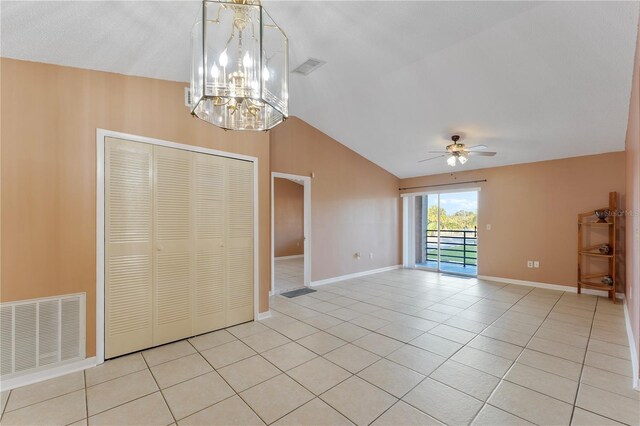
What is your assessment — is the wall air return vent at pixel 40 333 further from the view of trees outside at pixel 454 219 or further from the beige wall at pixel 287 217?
the view of trees outside at pixel 454 219

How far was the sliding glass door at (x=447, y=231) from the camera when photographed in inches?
268

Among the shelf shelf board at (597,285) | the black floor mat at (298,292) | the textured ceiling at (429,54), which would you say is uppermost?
the textured ceiling at (429,54)

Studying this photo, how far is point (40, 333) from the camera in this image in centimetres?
239

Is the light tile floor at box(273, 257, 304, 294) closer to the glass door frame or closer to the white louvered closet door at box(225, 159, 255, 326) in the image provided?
the white louvered closet door at box(225, 159, 255, 326)

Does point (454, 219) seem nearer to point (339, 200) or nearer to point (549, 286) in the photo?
point (549, 286)

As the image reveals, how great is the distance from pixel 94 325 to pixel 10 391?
25.0 inches

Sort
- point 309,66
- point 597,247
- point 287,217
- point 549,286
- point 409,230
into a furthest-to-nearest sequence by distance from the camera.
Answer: point 287,217
point 409,230
point 549,286
point 597,247
point 309,66

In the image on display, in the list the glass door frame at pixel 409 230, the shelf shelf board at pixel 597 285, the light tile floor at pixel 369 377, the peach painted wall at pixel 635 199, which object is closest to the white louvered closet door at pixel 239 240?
the light tile floor at pixel 369 377

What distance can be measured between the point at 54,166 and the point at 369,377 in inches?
128

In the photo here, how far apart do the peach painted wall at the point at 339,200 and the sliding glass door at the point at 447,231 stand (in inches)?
38.5

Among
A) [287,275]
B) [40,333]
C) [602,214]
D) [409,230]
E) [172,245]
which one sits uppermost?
[602,214]

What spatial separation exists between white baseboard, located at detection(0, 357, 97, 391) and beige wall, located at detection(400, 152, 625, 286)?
22.0 feet

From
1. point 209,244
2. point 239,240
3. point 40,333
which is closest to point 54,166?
point 40,333

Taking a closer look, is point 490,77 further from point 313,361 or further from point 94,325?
point 94,325
